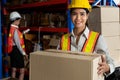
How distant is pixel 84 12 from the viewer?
1.56 m

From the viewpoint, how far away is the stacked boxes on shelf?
2.82 metres

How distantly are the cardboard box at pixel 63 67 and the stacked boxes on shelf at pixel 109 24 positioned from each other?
5.59 ft

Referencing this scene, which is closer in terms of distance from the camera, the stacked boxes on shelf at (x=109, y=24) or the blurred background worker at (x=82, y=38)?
the blurred background worker at (x=82, y=38)

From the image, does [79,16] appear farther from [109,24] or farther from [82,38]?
[109,24]

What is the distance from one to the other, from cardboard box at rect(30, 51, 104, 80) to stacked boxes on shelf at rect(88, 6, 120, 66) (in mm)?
1703

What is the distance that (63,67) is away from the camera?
3.70 ft

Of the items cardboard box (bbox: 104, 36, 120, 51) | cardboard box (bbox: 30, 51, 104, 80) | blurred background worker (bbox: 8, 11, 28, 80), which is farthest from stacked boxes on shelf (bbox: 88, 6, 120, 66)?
cardboard box (bbox: 30, 51, 104, 80)

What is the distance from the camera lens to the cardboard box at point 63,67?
3.53 feet

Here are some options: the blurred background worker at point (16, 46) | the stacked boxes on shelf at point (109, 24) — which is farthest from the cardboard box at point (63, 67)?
the blurred background worker at point (16, 46)

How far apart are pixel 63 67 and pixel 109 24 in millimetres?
1892

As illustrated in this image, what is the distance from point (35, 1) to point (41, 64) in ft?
10.2

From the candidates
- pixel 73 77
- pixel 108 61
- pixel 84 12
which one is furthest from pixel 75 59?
pixel 84 12

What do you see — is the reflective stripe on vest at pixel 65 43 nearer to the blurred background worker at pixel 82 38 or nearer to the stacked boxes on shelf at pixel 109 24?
the blurred background worker at pixel 82 38

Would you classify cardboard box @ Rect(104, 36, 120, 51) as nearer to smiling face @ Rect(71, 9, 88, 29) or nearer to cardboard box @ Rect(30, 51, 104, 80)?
smiling face @ Rect(71, 9, 88, 29)
